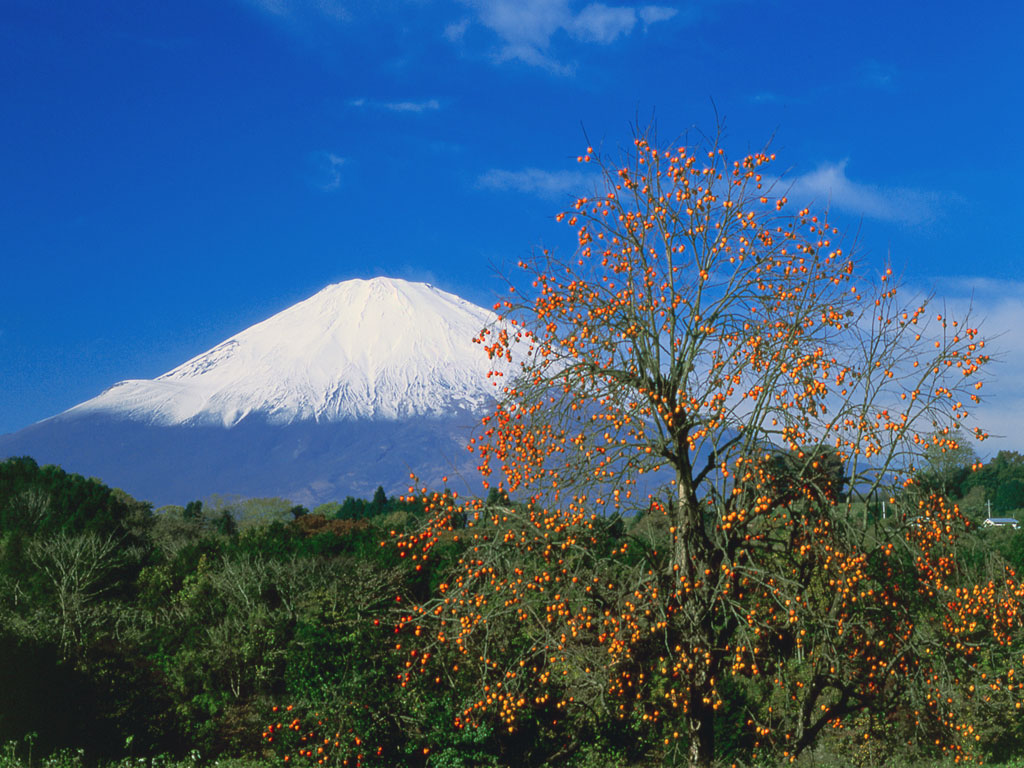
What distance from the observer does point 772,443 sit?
8148mm

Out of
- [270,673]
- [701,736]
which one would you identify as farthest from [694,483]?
[270,673]

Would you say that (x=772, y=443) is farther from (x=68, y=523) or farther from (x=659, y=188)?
(x=68, y=523)

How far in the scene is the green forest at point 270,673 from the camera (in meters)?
16.1

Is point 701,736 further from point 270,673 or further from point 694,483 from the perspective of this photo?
point 270,673

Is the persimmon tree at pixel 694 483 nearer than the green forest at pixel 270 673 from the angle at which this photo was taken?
Yes

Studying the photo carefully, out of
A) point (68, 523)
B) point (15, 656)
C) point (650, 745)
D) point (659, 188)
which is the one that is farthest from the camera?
point (68, 523)

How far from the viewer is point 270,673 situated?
76.6 feet

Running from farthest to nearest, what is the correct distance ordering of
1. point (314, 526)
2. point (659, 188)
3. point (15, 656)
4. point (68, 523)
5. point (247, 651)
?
point (314, 526), point (68, 523), point (247, 651), point (15, 656), point (659, 188)

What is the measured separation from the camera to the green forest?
1611 centimetres

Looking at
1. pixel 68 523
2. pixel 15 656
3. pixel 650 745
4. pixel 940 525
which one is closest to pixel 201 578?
pixel 15 656

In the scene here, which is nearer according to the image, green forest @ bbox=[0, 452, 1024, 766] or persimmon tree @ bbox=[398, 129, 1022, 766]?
persimmon tree @ bbox=[398, 129, 1022, 766]

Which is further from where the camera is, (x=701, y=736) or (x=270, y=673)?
(x=270, y=673)

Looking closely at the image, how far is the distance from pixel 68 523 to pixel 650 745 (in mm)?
28404

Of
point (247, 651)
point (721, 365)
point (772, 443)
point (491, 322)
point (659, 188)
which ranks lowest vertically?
point (247, 651)
